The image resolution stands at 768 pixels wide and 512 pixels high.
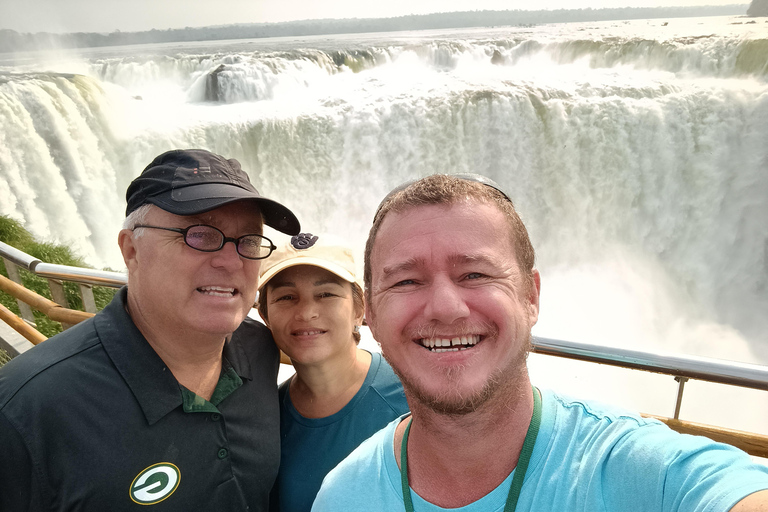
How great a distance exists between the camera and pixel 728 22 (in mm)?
14938

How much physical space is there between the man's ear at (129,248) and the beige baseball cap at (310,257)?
364 millimetres

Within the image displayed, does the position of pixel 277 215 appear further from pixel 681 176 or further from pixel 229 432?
pixel 681 176

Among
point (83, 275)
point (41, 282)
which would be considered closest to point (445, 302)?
point (83, 275)

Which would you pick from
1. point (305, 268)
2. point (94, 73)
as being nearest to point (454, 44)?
point (94, 73)

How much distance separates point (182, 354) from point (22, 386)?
348mm

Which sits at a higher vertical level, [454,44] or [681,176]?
[454,44]

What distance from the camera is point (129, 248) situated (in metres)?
1.43

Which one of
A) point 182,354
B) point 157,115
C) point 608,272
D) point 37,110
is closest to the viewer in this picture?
point 182,354

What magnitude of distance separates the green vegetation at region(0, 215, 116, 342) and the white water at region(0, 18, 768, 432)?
1897 mm

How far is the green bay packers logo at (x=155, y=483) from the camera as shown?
1168 mm

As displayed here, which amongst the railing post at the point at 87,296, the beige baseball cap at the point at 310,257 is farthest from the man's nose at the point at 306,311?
the railing post at the point at 87,296

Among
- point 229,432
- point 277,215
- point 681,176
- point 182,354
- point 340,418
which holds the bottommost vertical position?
point 681,176

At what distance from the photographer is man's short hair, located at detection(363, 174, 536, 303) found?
106 centimetres

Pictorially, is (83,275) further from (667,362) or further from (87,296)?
(667,362)
